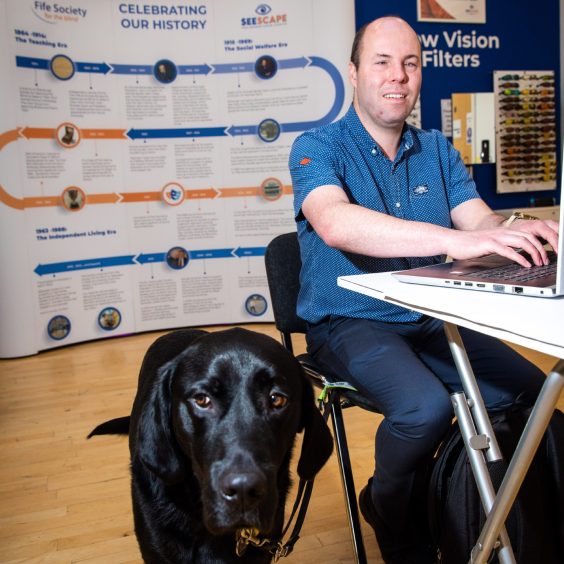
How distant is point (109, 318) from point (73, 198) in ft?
3.05

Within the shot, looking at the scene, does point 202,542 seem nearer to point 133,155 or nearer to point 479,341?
point 479,341

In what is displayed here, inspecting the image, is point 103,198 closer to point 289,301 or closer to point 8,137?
point 8,137

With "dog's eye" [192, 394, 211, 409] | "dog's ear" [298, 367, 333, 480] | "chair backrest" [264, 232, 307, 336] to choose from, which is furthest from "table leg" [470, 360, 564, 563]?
"chair backrest" [264, 232, 307, 336]

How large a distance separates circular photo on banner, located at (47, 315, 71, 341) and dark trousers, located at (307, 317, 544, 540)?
10.2 ft

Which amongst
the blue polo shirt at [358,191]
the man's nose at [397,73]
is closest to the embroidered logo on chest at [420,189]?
the blue polo shirt at [358,191]

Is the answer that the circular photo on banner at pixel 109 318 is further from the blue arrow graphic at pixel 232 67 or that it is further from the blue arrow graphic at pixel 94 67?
the blue arrow graphic at pixel 232 67

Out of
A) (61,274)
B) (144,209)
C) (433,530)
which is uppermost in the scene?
(144,209)

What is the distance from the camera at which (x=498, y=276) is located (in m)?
1.11

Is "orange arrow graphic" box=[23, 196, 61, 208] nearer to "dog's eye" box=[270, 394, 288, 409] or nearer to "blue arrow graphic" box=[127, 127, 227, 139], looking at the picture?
"blue arrow graphic" box=[127, 127, 227, 139]

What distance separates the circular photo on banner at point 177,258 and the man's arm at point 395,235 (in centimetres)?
317

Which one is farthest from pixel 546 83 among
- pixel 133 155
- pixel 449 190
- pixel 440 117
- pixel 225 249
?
pixel 449 190

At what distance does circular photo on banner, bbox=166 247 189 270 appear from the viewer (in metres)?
4.68

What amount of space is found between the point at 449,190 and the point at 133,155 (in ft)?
10.3

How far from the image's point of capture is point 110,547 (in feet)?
6.16
